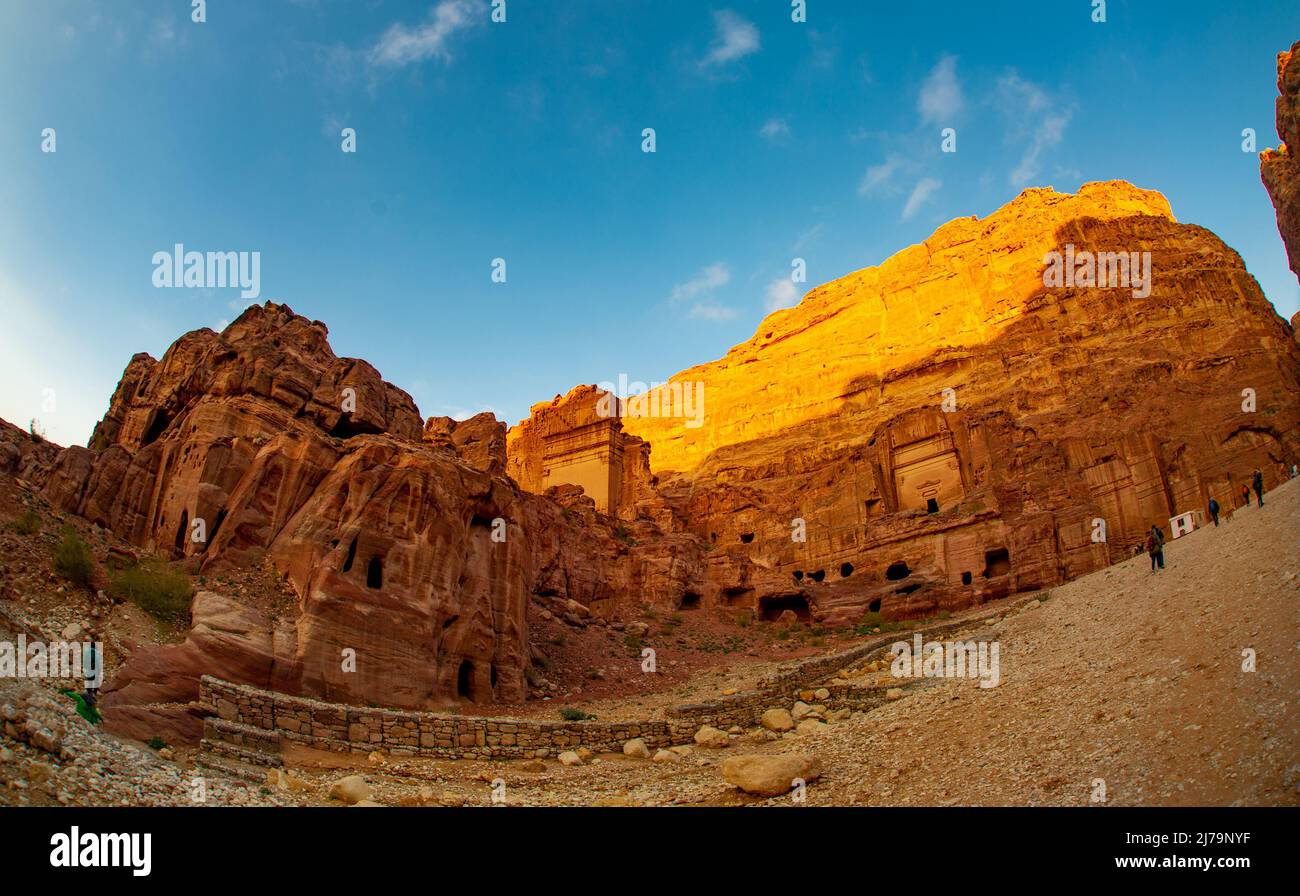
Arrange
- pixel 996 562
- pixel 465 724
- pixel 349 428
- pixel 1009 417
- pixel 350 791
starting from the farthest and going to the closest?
pixel 1009 417, pixel 996 562, pixel 349 428, pixel 465 724, pixel 350 791

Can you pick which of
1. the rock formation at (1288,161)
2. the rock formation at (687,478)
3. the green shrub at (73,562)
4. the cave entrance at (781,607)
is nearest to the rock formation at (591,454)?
the rock formation at (687,478)

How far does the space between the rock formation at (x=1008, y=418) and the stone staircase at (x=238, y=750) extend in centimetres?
2867

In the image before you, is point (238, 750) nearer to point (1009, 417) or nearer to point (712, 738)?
point (712, 738)

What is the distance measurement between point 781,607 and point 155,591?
30.3 meters

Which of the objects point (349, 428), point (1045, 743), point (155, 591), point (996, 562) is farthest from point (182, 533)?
point (996, 562)

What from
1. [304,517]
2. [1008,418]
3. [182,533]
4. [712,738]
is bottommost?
[712,738]

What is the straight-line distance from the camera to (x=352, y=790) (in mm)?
13727

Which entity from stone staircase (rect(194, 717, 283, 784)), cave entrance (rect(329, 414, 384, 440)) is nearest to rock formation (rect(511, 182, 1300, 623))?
cave entrance (rect(329, 414, 384, 440))

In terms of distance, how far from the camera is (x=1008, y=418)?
46.0 metres

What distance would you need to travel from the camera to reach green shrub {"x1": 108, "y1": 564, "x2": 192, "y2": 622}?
18578mm

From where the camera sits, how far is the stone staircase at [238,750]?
1395cm

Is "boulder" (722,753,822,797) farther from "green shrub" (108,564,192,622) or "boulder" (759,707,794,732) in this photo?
"green shrub" (108,564,192,622)

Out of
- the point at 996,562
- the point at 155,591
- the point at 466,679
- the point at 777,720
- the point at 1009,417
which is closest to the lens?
the point at 155,591
